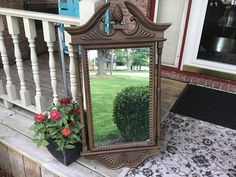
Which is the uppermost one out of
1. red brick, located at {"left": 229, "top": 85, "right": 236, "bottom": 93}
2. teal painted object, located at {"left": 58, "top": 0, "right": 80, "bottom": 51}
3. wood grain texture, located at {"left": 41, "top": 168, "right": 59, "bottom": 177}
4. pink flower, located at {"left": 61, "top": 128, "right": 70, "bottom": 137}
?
teal painted object, located at {"left": 58, "top": 0, "right": 80, "bottom": 51}

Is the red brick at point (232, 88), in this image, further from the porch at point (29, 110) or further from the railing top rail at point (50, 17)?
the railing top rail at point (50, 17)

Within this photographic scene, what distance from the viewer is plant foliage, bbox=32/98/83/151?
56.0 inches

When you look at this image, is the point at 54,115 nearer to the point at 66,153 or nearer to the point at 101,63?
the point at 66,153

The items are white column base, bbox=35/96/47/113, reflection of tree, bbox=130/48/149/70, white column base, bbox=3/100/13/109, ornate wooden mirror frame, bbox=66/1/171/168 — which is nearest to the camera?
ornate wooden mirror frame, bbox=66/1/171/168

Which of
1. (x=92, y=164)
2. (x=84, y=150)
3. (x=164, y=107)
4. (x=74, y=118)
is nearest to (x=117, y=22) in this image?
(x=74, y=118)

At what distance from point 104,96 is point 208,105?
1.48 m

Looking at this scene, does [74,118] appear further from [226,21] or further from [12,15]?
[226,21]

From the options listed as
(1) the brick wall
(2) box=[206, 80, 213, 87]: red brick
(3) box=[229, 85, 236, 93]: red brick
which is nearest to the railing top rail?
(1) the brick wall

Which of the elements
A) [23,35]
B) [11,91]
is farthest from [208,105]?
[23,35]

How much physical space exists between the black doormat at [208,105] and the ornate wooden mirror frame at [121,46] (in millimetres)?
893

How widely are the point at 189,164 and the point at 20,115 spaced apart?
155 centimetres

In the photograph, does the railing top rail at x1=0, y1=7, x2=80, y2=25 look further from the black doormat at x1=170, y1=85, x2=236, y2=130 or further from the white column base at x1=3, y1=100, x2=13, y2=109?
the black doormat at x1=170, y1=85, x2=236, y2=130

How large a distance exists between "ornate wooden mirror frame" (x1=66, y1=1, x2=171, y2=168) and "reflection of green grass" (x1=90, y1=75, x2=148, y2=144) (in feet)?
0.13

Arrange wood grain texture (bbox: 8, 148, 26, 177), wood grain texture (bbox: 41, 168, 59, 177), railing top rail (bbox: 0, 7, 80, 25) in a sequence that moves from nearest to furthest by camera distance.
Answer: railing top rail (bbox: 0, 7, 80, 25), wood grain texture (bbox: 41, 168, 59, 177), wood grain texture (bbox: 8, 148, 26, 177)
